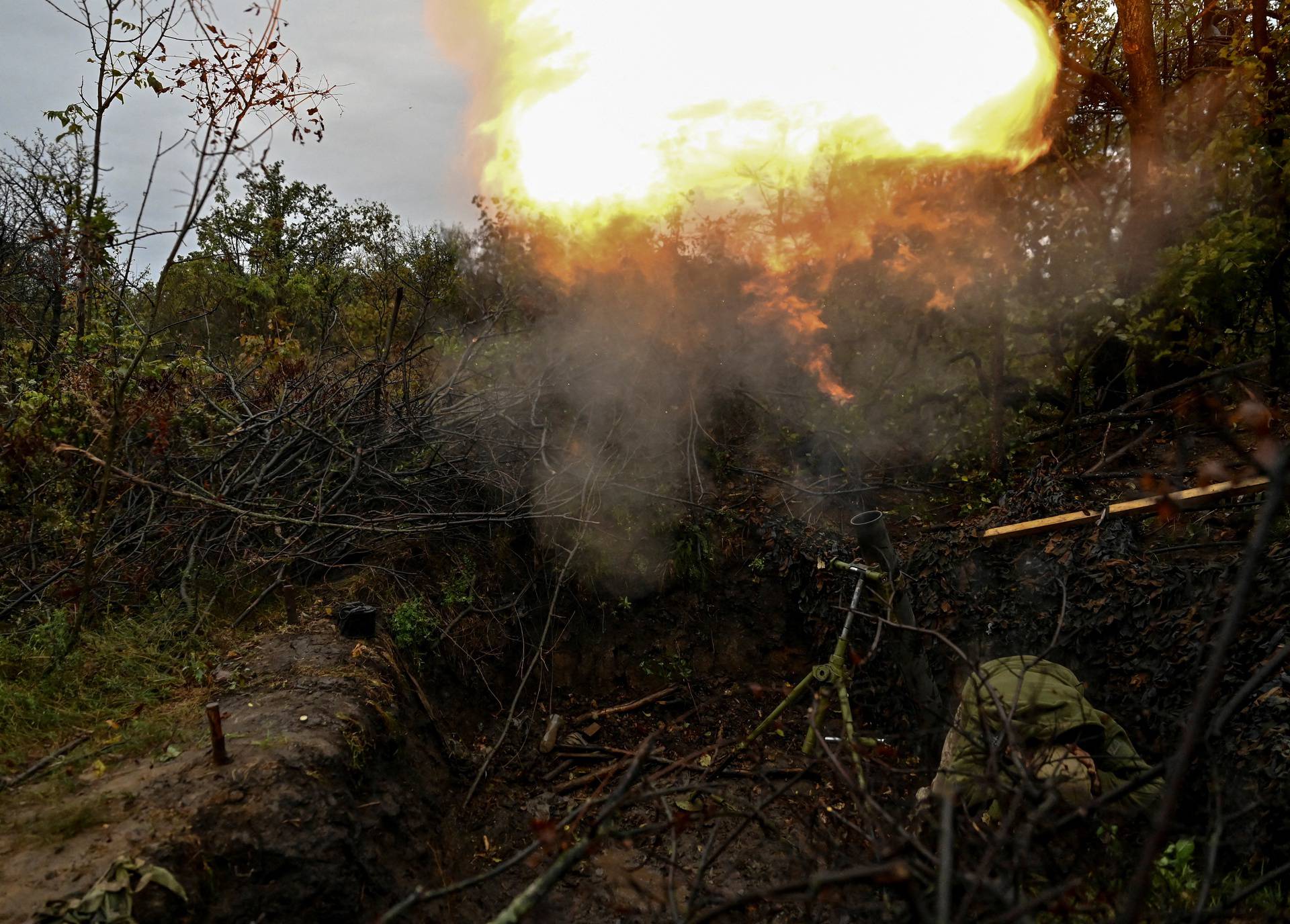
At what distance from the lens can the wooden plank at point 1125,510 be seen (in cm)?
390

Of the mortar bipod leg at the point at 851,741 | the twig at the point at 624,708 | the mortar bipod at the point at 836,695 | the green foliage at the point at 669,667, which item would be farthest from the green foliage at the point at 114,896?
the green foliage at the point at 669,667

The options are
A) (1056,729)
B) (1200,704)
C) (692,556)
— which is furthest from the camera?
(692,556)

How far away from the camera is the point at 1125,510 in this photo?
15.8 feet

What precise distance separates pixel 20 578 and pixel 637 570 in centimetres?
511

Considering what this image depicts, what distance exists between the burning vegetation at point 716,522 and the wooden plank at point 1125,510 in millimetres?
76

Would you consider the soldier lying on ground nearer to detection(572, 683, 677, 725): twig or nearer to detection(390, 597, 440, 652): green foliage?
detection(572, 683, 677, 725): twig

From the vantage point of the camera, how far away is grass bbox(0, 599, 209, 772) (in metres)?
3.80

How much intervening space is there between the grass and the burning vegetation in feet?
0.11

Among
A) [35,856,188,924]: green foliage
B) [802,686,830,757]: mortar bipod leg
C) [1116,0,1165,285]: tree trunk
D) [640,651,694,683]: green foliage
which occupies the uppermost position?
[1116,0,1165,285]: tree trunk

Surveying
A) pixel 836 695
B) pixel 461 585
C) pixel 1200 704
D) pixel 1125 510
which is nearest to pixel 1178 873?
pixel 836 695

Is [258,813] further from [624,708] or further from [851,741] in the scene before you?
[624,708]

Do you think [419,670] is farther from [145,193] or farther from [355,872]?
[145,193]

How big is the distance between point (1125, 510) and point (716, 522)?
383cm

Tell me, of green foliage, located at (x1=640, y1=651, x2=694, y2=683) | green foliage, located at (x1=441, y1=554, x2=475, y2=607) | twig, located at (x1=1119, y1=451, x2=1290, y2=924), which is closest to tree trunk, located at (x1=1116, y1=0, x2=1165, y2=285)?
green foliage, located at (x1=640, y1=651, x2=694, y2=683)
